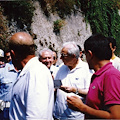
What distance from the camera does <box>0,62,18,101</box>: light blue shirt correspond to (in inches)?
153

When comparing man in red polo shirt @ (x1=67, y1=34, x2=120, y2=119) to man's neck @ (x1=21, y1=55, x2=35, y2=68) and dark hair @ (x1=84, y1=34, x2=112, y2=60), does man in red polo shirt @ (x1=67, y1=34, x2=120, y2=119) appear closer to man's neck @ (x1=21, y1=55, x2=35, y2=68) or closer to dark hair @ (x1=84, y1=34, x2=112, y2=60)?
dark hair @ (x1=84, y1=34, x2=112, y2=60)

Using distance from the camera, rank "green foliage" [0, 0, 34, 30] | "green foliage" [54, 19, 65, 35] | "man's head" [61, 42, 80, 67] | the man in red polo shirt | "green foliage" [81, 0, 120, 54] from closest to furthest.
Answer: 1. the man in red polo shirt
2. "man's head" [61, 42, 80, 67]
3. "green foliage" [0, 0, 34, 30]
4. "green foliage" [54, 19, 65, 35]
5. "green foliage" [81, 0, 120, 54]

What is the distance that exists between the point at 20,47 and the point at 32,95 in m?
0.48

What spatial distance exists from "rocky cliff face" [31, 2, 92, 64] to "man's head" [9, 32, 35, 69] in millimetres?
6505

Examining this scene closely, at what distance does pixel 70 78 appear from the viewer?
316cm

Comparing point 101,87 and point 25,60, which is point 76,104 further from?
point 25,60

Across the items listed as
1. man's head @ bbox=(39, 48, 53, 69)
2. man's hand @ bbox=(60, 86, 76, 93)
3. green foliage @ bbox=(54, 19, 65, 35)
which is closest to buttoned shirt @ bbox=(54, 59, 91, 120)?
man's hand @ bbox=(60, 86, 76, 93)

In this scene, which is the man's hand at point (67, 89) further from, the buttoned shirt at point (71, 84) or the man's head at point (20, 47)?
the man's head at point (20, 47)

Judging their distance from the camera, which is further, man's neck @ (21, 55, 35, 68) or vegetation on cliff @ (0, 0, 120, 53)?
vegetation on cliff @ (0, 0, 120, 53)

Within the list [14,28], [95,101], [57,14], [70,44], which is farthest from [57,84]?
[57,14]

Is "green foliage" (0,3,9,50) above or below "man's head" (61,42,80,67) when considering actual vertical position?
above

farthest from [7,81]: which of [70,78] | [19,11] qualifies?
[19,11]

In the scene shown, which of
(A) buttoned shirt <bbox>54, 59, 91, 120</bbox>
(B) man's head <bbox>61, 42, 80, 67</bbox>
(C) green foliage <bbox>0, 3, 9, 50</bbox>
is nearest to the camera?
(A) buttoned shirt <bbox>54, 59, 91, 120</bbox>

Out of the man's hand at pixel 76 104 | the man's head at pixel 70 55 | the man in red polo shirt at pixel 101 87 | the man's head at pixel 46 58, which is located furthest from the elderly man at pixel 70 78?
the man in red polo shirt at pixel 101 87
